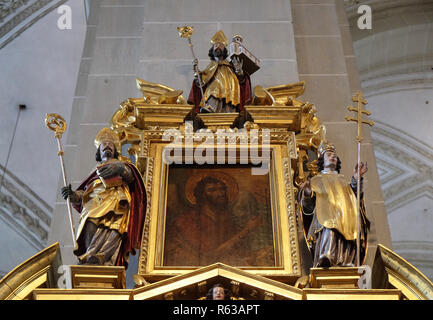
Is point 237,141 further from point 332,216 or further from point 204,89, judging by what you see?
point 332,216

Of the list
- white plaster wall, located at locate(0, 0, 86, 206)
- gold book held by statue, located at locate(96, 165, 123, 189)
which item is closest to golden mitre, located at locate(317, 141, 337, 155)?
gold book held by statue, located at locate(96, 165, 123, 189)

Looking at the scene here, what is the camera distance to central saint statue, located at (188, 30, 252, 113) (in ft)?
20.8

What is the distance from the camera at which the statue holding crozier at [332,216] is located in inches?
196

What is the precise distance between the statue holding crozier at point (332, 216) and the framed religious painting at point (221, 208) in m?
0.19

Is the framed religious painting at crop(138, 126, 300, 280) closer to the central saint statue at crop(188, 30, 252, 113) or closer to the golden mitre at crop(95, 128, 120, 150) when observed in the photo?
the golden mitre at crop(95, 128, 120, 150)

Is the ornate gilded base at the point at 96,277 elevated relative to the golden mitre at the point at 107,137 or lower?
lower

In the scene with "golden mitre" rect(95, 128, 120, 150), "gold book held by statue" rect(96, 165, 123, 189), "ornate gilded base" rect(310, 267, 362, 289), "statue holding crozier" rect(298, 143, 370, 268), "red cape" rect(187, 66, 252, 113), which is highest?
"red cape" rect(187, 66, 252, 113)

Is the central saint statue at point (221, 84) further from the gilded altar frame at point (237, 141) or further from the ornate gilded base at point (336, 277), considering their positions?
the ornate gilded base at point (336, 277)

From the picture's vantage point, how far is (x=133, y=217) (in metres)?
5.23

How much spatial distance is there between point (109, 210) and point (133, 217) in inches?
7.9

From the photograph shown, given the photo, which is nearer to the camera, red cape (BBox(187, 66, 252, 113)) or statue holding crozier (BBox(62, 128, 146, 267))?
statue holding crozier (BBox(62, 128, 146, 267))

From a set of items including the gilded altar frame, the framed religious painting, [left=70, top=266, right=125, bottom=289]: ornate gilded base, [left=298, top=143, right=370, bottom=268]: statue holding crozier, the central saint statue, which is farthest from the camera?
the central saint statue

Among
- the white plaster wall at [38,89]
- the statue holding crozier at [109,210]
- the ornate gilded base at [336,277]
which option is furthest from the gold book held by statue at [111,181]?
the white plaster wall at [38,89]
